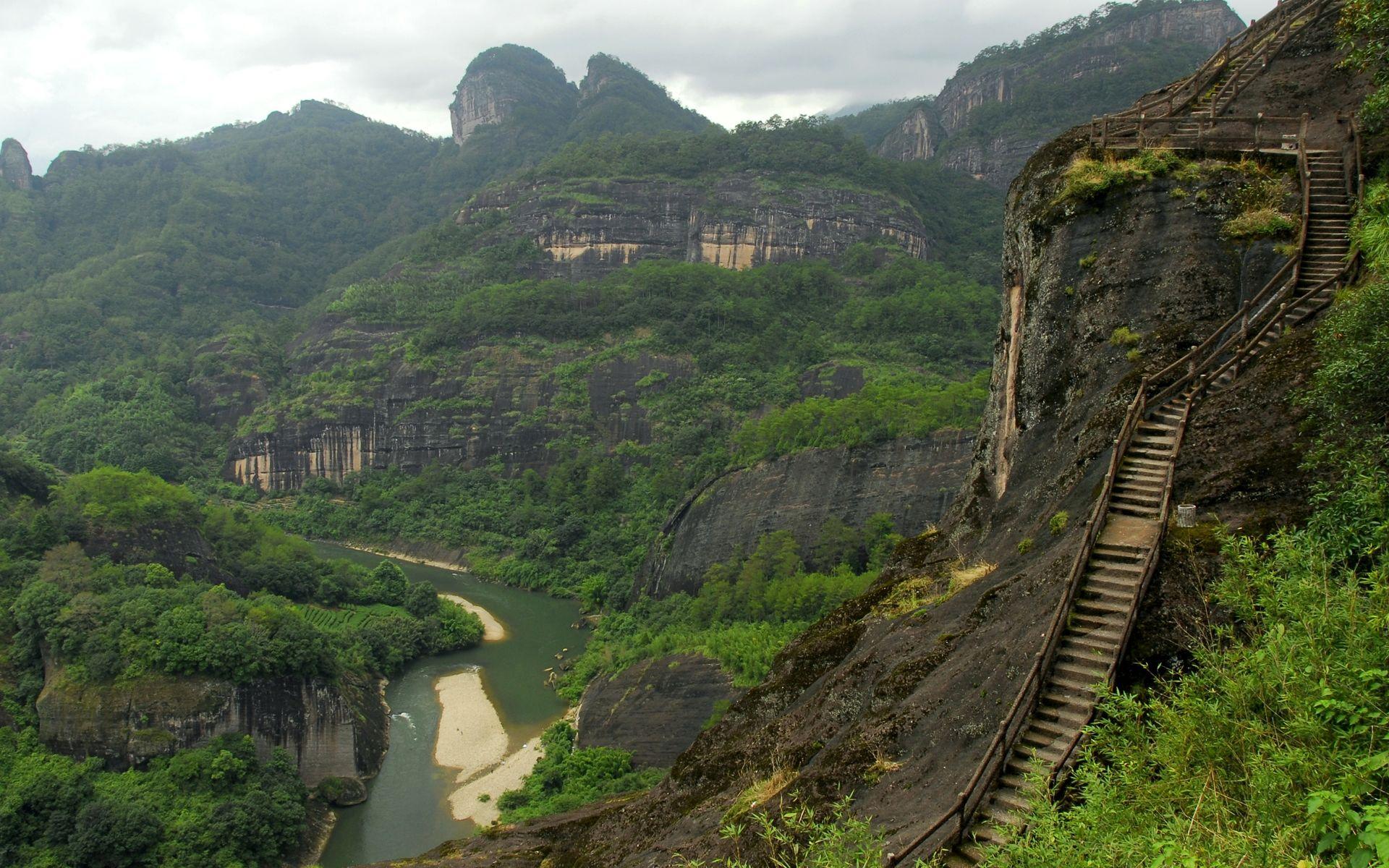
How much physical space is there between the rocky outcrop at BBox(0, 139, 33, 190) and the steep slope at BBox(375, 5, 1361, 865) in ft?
600

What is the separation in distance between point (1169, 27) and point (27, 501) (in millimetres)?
146941

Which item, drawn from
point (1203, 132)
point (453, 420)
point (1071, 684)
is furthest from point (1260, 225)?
point (453, 420)

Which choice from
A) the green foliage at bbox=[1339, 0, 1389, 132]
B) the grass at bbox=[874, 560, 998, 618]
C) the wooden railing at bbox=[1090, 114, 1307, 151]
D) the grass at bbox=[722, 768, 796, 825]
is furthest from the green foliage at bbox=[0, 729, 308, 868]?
the green foliage at bbox=[1339, 0, 1389, 132]

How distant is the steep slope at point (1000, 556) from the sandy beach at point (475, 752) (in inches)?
631

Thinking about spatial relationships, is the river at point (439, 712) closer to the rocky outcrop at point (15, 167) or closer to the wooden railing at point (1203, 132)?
the wooden railing at point (1203, 132)

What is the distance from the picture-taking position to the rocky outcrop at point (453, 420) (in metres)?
83.4

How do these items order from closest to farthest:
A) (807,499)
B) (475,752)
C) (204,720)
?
(204,720)
(475,752)
(807,499)

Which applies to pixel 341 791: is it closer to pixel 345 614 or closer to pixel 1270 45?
pixel 345 614

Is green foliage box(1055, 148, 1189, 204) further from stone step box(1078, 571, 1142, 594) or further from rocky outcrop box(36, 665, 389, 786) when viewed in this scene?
rocky outcrop box(36, 665, 389, 786)

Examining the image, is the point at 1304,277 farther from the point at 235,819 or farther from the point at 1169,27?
the point at 1169,27

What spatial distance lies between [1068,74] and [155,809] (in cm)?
14538

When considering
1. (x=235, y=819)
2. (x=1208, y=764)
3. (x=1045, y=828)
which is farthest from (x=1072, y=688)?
(x=235, y=819)

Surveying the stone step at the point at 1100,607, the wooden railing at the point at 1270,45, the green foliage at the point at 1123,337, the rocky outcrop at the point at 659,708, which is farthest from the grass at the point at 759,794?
the rocky outcrop at the point at 659,708

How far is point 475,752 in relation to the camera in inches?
1580
